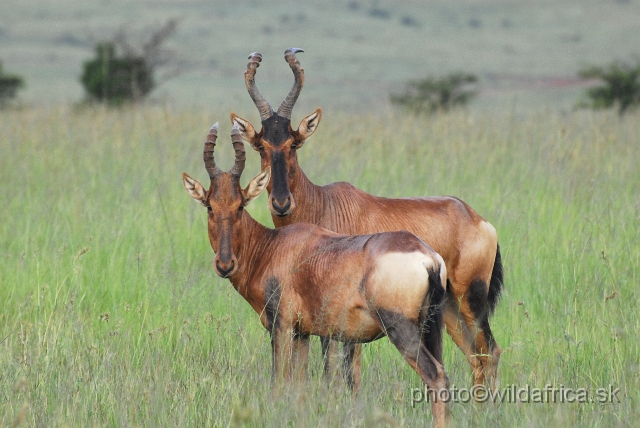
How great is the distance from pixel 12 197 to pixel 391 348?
4.83 meters

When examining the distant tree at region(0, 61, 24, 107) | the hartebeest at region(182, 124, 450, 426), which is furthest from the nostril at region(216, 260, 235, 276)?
the distant tree at region(0, 61, 24, 107)

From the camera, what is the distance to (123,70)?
1914 cm

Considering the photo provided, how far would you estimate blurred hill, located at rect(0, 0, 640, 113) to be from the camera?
41188 millimetres

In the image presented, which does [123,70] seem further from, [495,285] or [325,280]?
[325,280]

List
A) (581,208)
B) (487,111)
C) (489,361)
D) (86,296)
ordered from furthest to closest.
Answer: (487,111)
(581,208)
(86,296)
(489,361)

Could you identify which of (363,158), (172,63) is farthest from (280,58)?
(363,158)

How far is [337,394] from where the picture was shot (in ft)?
14.9

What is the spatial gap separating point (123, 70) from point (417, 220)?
47.7ft

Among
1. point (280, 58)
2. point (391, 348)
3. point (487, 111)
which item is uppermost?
point (280, 58)

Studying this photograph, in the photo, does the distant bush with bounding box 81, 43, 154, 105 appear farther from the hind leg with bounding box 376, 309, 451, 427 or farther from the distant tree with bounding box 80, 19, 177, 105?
the hind leg with bounding box 376, 309, 451, 427

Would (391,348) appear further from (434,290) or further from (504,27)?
(504,27)

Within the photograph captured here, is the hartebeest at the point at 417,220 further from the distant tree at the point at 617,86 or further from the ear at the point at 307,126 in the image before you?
the distant tree at the point at 617,86

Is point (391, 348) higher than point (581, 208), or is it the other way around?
point (581, 208)

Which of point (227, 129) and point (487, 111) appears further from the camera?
point (487, 111)
